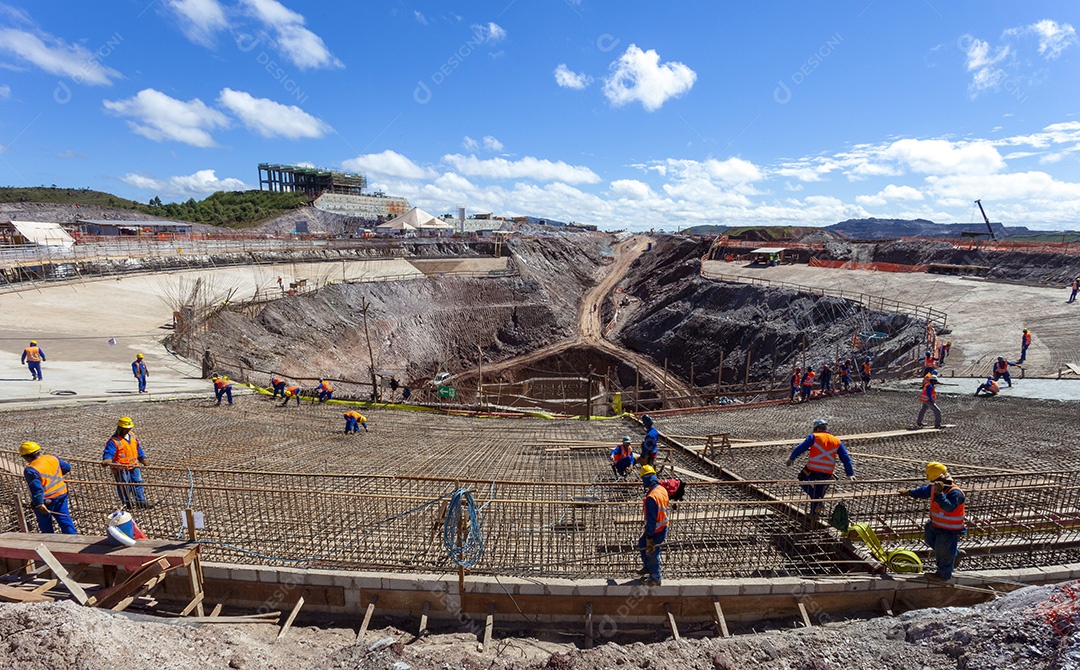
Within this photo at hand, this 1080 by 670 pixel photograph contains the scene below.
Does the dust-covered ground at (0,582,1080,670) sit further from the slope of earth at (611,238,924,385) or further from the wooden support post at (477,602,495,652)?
the slope of earth at (611,238,924,385)

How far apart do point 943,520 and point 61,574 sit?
27.9 feet

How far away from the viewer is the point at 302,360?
981 inches

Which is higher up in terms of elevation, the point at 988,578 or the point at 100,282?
the point at 100,282

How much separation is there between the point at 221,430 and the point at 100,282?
19649mm

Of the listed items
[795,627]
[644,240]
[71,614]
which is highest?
[644,240]

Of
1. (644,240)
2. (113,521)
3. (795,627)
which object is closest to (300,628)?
(113,521)

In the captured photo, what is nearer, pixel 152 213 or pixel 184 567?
pixel 184 567

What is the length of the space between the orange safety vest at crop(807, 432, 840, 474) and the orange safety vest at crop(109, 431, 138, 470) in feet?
28.2

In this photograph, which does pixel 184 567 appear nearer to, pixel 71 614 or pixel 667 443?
pixel 71 614

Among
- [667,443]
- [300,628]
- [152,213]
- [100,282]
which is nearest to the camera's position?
[300,628]

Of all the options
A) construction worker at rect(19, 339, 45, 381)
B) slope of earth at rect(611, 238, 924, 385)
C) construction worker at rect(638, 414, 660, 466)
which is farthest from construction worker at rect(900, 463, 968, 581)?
construction worker at rect(19, 339, 45, 381)

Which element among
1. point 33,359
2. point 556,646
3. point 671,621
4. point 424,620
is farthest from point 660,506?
point 33,359

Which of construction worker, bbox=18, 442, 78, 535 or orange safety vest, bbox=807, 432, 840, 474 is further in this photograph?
orange safety vest, bbox=807, 432, 840, 474

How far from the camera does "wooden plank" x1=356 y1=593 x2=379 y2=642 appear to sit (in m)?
4.74
